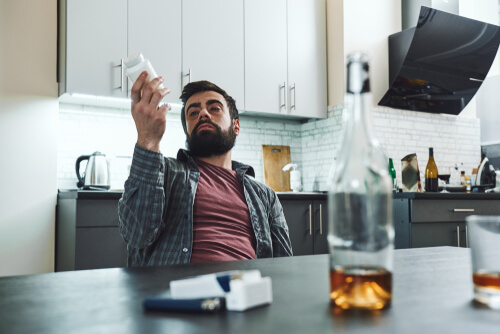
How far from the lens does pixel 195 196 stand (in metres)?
1.69

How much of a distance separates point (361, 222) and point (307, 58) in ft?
11.1

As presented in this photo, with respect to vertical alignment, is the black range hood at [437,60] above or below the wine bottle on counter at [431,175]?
above

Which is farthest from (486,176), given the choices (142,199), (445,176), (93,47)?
(142,199)

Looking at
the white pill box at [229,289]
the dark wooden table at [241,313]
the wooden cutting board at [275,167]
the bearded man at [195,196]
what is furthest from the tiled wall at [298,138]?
the white pill box at [229,289]

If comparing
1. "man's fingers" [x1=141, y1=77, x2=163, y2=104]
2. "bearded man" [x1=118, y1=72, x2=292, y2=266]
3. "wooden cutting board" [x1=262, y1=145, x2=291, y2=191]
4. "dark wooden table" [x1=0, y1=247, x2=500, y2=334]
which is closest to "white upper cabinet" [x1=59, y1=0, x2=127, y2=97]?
"bearded man" [x1=118, y1=72, x2=292, y2=266]

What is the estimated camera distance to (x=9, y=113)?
2.81 m

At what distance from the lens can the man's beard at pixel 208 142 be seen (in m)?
1.91

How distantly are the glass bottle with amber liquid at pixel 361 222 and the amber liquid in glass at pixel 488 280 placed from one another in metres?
0.13

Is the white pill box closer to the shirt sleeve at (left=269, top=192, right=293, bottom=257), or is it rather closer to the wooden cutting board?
the shirt sleeve at (left=269, top=192, right=293, bottom=257)

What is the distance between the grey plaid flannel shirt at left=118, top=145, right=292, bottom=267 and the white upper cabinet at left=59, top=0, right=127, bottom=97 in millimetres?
1352

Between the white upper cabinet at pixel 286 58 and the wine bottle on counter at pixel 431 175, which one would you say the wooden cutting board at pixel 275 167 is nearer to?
the white upper cabinet at pixel 286 58

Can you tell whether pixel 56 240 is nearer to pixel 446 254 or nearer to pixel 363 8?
pixel 446 254

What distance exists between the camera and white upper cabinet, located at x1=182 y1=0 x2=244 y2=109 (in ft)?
10.9

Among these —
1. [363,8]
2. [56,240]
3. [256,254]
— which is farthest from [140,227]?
[363,8]
